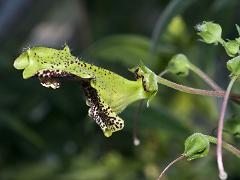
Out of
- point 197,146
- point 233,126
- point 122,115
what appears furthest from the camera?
point 122,115

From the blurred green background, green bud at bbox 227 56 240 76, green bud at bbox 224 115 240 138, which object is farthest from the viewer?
the blurred green background

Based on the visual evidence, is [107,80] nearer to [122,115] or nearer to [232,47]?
[232,47]

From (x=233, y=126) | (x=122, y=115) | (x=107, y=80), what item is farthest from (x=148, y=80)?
(x=122, y=115)

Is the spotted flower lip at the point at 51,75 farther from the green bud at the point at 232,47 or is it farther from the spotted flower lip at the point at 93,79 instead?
the green bud at the point at 232,47

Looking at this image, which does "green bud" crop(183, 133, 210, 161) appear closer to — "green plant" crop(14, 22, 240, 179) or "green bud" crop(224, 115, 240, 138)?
"green plant" crop(14, 22, 240, 179)

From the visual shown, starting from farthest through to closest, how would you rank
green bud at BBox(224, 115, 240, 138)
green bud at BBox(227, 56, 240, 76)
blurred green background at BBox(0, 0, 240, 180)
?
1. blurred green background at BBox(0, 0, 240, 180)
2. green bud at BBox(224, 115, 240, 138)
3. green bud at BBox(227, 56, 240, 76)

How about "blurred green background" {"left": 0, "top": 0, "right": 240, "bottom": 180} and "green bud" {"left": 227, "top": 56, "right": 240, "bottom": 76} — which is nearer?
"green bud" {"left": 227, "top": 56, "right": 240, "bottom": 76}

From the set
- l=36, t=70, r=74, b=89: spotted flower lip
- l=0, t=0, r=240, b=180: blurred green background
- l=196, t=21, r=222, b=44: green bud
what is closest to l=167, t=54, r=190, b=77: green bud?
l=196, t=21, r=222, b=44: green bud
